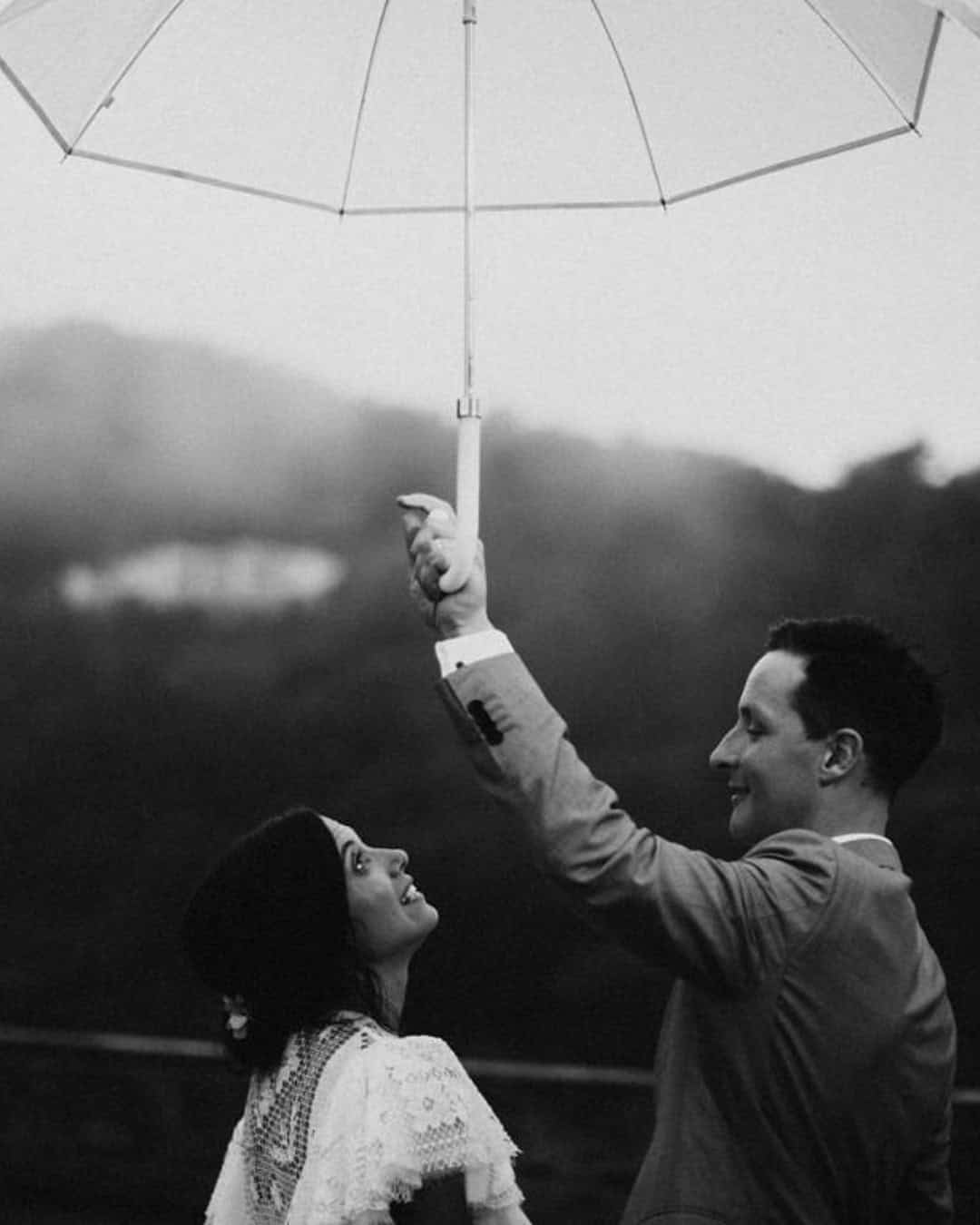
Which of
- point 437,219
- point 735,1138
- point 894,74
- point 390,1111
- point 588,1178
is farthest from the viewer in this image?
point 437,219

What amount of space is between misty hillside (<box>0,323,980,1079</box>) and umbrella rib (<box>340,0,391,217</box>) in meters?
0.98

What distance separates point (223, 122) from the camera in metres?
2.21

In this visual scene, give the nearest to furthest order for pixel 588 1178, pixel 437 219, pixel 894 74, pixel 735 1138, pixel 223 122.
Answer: pixel 735 1138 → pixel 894 74 → pixel 223 122 → pixel 588 1178 → pixel 437 219

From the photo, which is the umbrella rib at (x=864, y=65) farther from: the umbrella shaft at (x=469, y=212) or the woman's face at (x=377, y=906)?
the woman's face at (x=377, y=906)

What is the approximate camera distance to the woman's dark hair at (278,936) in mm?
1817

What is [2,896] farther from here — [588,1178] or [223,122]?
[223,122]

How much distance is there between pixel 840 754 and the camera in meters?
1.63

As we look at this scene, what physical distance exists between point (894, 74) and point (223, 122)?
33.6 inches

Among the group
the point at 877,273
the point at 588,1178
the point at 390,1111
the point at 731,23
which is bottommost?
the point at 588,1178

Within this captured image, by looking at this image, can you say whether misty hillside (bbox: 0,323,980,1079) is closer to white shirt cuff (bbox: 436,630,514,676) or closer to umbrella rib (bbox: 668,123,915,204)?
umbrella rib (bbox: 668,123,915,204)

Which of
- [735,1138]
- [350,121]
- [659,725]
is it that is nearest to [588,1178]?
[659,725]

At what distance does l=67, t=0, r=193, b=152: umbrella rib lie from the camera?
6.86ft

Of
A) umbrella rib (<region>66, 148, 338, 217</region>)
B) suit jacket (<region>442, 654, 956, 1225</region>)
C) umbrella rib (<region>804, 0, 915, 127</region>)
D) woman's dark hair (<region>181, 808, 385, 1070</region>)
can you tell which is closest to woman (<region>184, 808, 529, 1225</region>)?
woman's dark hair (<region>181, 808, 385, 1070</region>)

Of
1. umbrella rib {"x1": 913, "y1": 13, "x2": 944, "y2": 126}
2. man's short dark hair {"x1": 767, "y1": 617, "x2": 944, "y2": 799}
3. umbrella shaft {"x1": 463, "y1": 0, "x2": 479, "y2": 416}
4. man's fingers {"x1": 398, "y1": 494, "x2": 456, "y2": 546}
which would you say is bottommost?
man's short dark hair {"x1": 767, "y1": 617, "x2": 944, "y2": 799}
